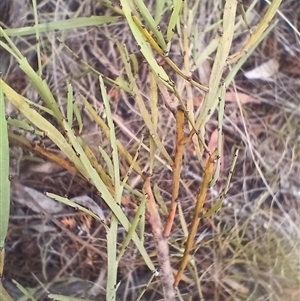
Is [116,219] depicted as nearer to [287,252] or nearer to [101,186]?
[101,186]

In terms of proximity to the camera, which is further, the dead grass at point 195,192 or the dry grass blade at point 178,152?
the dead grass at point 195,192

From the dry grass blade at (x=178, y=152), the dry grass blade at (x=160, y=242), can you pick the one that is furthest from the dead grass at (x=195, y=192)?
the dry grass blade at (x=178, y=152)

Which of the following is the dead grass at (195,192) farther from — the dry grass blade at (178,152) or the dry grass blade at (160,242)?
the dry grass blade at (178,152)

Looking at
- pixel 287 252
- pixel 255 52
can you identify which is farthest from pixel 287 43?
pixel 287 252

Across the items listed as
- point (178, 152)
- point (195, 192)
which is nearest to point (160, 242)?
point (178, 152)

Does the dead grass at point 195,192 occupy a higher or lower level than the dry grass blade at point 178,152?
lower

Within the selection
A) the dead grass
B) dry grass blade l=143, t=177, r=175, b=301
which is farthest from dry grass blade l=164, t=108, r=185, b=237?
the dead grass
